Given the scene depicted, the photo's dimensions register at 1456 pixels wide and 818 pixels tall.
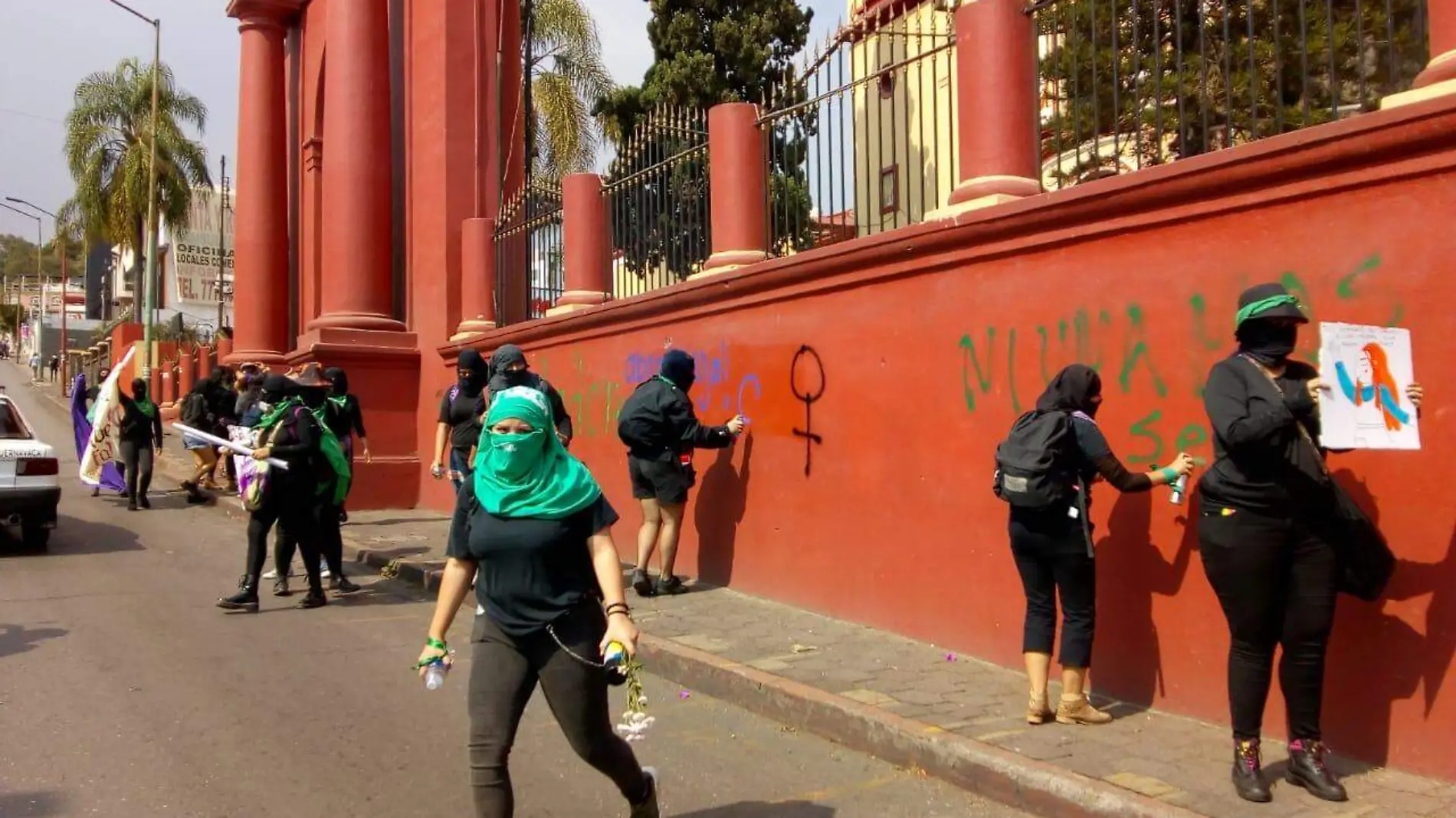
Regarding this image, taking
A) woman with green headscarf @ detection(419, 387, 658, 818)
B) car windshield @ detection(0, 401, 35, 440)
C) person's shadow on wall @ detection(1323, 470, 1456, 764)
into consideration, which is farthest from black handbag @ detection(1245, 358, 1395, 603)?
car windshield @ detection(0, 401, 35, 440)

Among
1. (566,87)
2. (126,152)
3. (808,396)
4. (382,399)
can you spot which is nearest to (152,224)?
(126,152)

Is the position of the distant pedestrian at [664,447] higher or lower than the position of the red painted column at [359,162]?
lower

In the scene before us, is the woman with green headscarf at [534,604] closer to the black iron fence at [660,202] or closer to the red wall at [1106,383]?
the red wall at [1106,383]

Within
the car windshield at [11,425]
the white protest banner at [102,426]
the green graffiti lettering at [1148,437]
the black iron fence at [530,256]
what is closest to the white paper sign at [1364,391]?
the green graffiti lettering at [1148,437]

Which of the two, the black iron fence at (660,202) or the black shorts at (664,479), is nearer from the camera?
the black shorts at (664,479)

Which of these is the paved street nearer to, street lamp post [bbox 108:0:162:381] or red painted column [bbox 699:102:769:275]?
red painted column [bbox 699:102:769:275]

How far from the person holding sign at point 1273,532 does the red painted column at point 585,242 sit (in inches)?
286

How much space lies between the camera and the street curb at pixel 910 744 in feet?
13.5

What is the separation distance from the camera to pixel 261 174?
19.6 meters

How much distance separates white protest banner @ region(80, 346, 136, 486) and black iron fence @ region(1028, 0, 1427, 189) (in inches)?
451

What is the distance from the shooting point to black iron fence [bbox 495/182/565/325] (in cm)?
1171

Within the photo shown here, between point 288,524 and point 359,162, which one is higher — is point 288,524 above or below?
below

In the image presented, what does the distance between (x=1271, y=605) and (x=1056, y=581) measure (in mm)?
1162

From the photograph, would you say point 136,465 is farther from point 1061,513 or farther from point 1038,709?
A: point 1061,513
